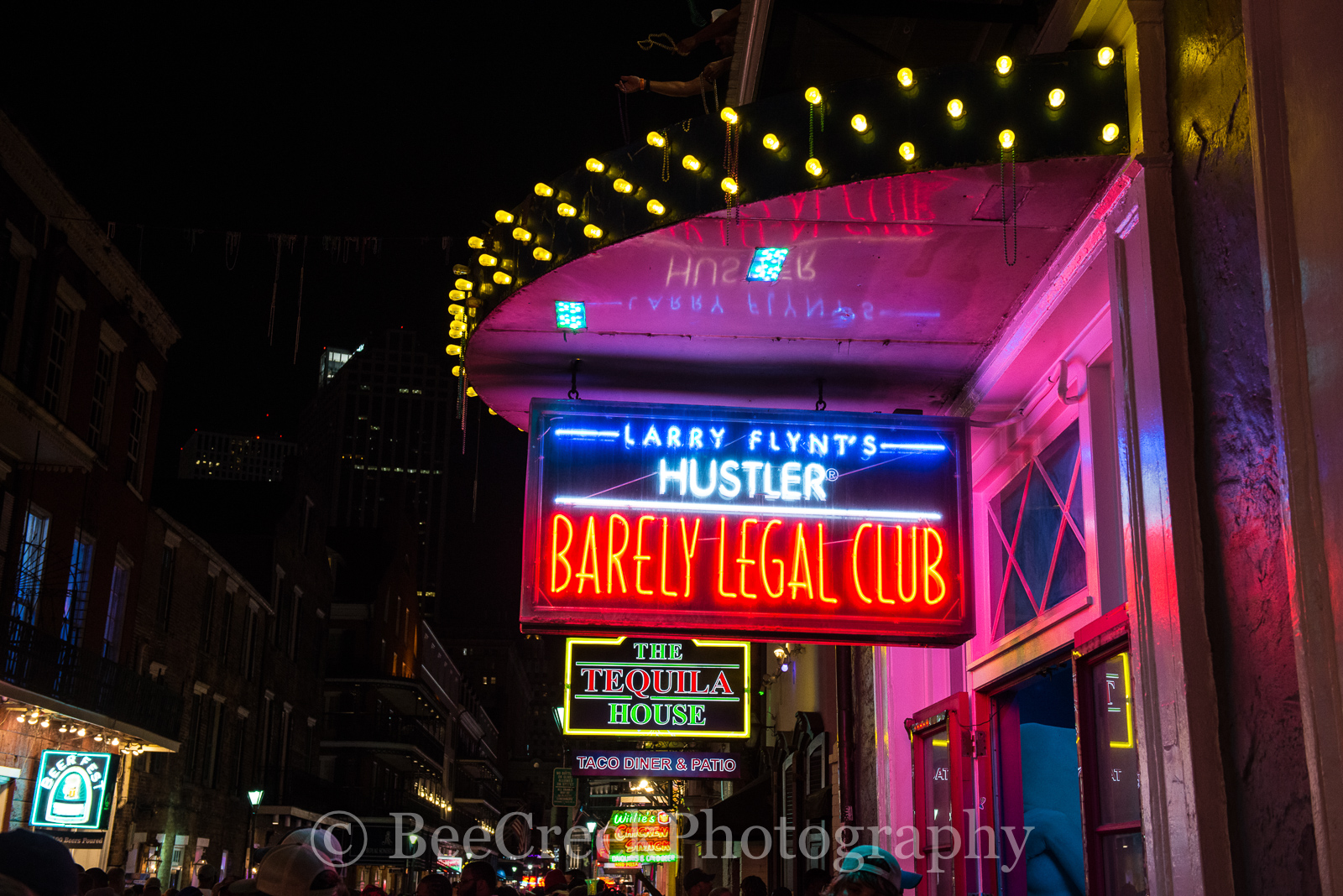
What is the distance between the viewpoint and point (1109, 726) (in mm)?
5734

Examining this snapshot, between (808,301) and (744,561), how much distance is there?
1514mm

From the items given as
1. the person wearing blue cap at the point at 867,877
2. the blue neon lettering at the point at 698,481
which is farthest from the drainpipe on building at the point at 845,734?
the person wearing blue cap at the point at 867,877

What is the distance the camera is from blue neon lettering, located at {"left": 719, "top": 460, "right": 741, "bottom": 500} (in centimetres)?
687

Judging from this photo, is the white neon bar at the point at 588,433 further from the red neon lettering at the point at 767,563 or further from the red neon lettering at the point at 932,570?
the red neon lettering at the point at 932,570

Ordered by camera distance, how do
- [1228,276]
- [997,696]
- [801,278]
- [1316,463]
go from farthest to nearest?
[997,696] < [801,278] < [1228,276] < [1316,463]

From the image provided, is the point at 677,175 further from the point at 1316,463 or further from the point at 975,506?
the point at 975,506

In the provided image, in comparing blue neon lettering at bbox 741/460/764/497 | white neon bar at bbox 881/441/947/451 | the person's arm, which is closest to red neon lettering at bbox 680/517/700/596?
blue neon lettering at bbox 741/460/764/497

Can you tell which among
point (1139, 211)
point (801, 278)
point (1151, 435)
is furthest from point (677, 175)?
point (1151, 435)

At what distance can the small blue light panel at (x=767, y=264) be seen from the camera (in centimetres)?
573

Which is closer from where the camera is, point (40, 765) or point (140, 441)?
point (40, 765)

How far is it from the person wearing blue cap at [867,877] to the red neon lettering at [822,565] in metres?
2.07

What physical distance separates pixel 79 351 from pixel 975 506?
61.8 ft

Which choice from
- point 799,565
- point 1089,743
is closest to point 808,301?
point 799,565

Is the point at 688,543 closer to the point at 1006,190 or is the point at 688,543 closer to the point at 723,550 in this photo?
the point at 723,550
